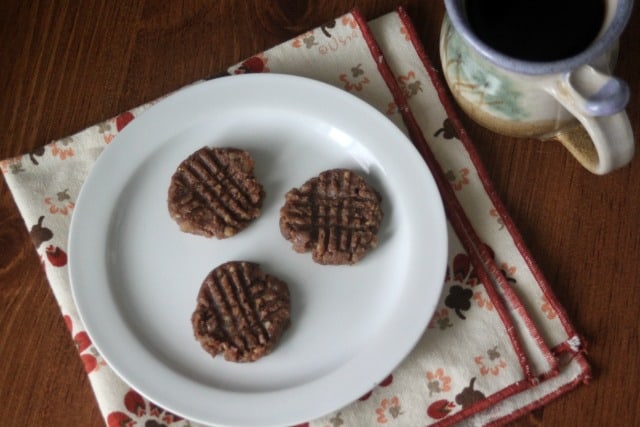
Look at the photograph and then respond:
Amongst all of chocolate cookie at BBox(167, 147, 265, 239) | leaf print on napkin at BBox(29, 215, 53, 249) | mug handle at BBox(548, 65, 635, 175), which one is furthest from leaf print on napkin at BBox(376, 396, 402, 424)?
leaf print on napkin at BBox(29, 215, 53, 249)

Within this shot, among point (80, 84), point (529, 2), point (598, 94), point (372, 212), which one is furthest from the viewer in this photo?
point (80, 84)

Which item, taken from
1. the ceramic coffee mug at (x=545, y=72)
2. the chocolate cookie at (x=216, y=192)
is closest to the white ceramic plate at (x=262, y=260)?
the chocolate cookie at (x=216, y=192)

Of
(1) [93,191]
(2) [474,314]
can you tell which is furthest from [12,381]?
(2) [474,314]

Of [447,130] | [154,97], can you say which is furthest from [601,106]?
[154,97]

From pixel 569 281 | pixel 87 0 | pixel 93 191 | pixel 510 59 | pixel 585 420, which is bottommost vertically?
pixel 585 420

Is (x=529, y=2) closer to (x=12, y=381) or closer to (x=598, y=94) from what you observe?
(x=598, y=94)

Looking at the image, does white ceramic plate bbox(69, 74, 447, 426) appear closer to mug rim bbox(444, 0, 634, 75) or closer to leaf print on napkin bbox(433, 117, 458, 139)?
leaf print on napkin bbox(433, 117, 458, 139)

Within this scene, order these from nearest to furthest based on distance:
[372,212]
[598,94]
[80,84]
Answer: [598,94] → [372,212] → [80,84]

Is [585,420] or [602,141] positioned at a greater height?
[602,141]
